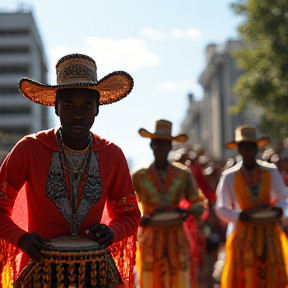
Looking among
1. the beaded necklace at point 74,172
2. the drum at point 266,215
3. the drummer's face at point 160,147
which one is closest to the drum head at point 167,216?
the drummer's face at point 160,147

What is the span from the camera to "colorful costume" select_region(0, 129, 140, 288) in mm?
3928

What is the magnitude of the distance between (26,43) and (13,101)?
22.7ft

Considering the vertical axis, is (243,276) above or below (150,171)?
below

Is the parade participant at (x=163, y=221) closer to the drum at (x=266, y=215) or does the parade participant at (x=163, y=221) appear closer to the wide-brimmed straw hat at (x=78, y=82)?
the drum at (x=266, y=215)

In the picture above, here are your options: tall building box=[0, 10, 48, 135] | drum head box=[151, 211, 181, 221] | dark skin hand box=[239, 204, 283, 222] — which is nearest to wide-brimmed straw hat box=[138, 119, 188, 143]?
drum head box=[151, 211, 181, 221]

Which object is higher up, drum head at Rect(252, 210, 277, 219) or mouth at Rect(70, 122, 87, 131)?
mouth at Rect(70, 122, 87, 131)

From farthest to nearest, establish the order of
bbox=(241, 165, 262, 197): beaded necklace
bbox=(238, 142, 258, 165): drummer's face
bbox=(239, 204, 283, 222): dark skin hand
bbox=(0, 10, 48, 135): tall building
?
bbox=(0, 10, 48, 135): tall building
bbox=(238, 142, 258, 165): drummer's face
bbox=(241, 165, 262, 197): beaded necklace
bbox=(239, 204, 283, 222): dark skin hand

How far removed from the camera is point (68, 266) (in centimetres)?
381

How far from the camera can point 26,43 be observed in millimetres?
80125

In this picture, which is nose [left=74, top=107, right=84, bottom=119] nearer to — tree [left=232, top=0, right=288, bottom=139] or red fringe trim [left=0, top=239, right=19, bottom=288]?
red fringe trim [left=0, top=239, right=19, bottom=288]

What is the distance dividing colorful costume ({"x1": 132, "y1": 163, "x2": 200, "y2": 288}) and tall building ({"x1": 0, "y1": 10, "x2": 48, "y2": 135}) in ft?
232

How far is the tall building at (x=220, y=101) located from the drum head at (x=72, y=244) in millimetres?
60557

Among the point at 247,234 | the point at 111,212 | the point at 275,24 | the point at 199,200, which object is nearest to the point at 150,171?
the point at 199,200

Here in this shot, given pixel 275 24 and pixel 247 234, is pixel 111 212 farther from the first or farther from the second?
pixel 275 24
